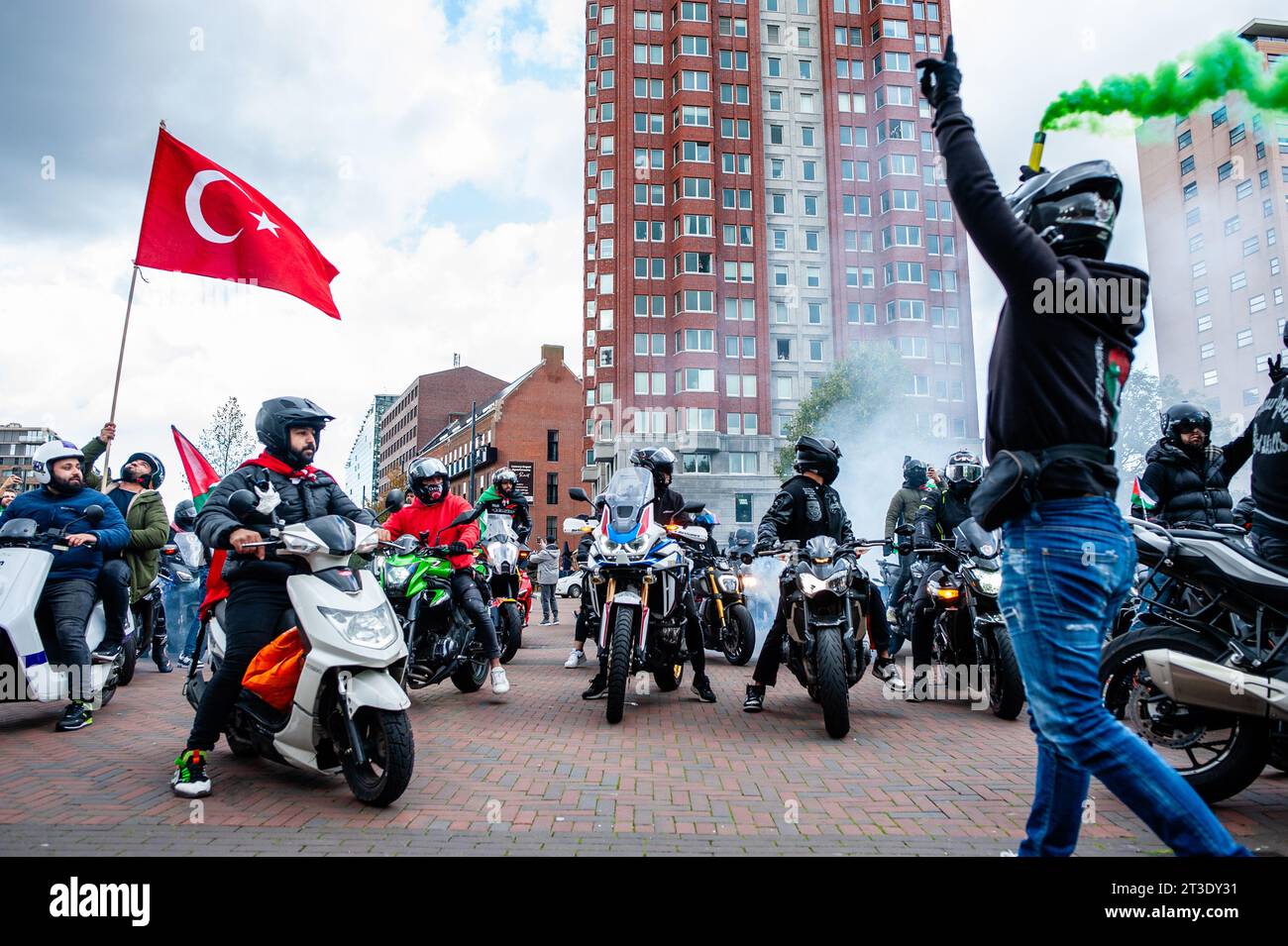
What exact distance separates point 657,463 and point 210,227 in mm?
4874

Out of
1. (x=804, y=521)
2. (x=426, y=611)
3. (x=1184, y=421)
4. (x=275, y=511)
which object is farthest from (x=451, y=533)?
(x=1184, y=421)

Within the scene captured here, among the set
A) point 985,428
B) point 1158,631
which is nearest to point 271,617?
point 985,428

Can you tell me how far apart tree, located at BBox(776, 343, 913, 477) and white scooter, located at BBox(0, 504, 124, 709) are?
35.9 meters

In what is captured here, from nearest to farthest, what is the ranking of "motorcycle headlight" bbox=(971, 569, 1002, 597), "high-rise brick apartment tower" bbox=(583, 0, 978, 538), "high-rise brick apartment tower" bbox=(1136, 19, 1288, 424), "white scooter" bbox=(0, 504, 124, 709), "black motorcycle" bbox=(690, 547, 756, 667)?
"white scooter" bbox=(0, 504, 124, 709), "motorcycle headlight" bbox=(971, 569, 1002, 597), "black motorcycle" bbox=(690, 547, 756, 667), "high-rise brick apartment tower" bbox=(1136, 19, 1288, 424), "high-rise brick apartment tower" bbox=(583, 0, 978, 538)

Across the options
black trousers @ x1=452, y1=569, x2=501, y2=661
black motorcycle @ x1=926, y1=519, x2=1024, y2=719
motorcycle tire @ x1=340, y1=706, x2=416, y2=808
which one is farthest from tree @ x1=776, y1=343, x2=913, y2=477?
motorcycle tire @ x1=340, y1=706, x2=416, y2=808

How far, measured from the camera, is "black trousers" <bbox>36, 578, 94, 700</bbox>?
5648mm

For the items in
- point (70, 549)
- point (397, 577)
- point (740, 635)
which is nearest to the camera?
point (70, 549)

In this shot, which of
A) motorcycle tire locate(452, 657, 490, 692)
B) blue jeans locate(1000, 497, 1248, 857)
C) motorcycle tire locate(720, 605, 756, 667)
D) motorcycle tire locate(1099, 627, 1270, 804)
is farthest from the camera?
motorcycle tire locate(720, 605, 756, 667)

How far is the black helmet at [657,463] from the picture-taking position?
750 centimetres

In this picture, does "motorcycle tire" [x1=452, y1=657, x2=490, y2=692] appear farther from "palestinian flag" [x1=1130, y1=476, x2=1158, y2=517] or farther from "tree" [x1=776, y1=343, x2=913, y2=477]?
"tree" [x1=776, y1=343, x2=913, y2=477]

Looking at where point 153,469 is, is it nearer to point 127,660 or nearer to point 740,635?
point 127,660

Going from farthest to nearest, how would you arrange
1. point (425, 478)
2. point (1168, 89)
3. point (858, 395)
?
point (858, 395) → point (425, 478) → point (1168, 89)

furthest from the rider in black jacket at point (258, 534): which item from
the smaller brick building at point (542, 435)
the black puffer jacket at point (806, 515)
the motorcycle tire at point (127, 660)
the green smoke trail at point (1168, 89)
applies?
the smaller brick building at point (542, 435)

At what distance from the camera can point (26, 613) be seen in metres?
5.39
